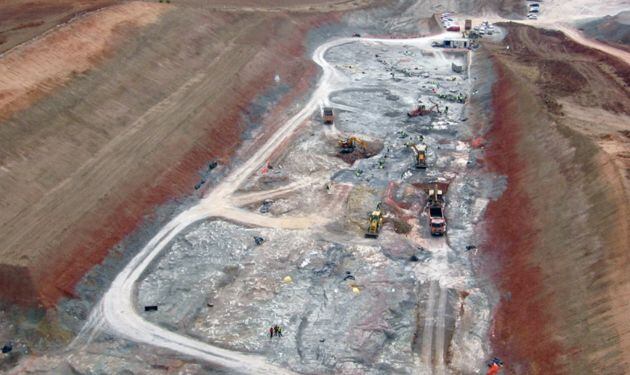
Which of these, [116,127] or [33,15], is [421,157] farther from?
[33,15]

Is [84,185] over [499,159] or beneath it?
over

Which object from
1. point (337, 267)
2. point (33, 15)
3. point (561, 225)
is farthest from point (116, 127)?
point (561, 225)

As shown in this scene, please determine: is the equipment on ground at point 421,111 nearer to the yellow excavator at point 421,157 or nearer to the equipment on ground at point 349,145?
the equipment on ground at point 349,145

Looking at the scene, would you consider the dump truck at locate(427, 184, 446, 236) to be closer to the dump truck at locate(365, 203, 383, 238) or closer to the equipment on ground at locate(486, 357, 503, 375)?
the dump truck at locate(365, 203, 383, 238)

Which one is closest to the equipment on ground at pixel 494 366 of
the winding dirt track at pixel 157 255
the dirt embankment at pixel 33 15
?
the winding dirt track at pixel 157 255

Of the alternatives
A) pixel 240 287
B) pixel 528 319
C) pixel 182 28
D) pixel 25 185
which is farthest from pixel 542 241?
pixel 182 28

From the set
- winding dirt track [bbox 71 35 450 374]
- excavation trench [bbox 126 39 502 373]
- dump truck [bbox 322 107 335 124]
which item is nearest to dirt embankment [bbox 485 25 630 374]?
excavation trench [bbox 126 39 502 373]

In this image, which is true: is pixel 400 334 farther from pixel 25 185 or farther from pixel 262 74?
pixel 262 74
